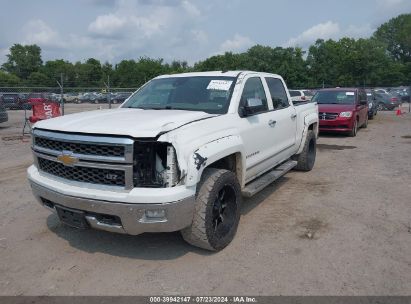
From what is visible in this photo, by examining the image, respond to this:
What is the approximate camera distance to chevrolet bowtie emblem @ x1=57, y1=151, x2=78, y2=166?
3768mm

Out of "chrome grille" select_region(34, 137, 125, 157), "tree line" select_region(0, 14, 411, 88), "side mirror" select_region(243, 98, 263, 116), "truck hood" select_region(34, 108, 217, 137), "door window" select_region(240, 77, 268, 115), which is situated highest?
"tree line" select_region(0, 14, 411, 88)

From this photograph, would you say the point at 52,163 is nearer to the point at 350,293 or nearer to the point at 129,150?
the point at 129,150

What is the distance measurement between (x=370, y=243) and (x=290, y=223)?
97cm

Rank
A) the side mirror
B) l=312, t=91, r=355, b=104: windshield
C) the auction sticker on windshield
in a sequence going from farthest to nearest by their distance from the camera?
1. l=312, t=91, r=355, b=104: windshield
2. the auction sticker on windshield
3. the side mirror

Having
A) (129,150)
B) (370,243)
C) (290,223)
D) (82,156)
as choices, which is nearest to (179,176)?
(129,150)

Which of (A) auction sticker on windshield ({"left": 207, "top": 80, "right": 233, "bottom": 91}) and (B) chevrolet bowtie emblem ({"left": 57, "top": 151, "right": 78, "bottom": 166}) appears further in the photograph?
(A) auction sticker on windshield ({"left": 207, "top": 80, "right": 233, "bottom": 91})

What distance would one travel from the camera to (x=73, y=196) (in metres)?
3.73

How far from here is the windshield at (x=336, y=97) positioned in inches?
547

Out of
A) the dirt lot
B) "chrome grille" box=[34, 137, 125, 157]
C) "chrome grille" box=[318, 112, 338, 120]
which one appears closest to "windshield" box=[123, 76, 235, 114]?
"chrome grille" box=[34, 137, 125, 157]

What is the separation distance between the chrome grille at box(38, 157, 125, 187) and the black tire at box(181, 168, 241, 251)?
79 cm

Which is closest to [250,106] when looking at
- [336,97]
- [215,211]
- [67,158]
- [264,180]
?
[264,180]

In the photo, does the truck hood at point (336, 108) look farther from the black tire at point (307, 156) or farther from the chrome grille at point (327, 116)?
the black tire at point (307, 156)

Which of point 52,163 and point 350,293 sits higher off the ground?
point 52,163

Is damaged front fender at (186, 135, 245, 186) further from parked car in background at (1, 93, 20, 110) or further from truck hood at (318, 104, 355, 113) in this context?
parked car in background at (1, 93, 20, 110)
